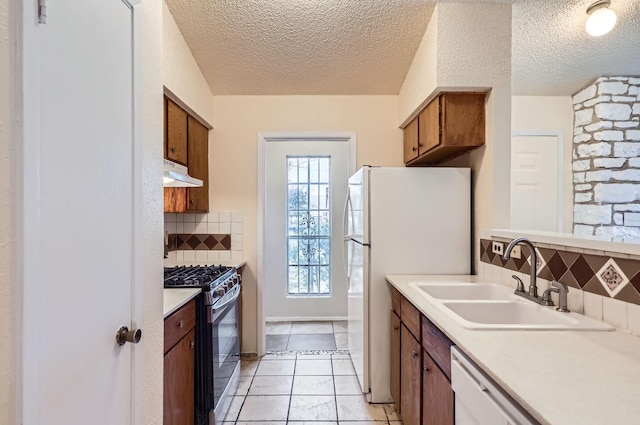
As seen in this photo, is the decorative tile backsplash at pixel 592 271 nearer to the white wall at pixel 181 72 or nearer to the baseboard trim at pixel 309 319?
the white wall at pixel 181 72

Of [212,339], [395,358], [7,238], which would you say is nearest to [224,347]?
[212,339]

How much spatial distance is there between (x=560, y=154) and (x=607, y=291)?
2.43m

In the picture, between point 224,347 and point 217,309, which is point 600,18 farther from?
point 224,347

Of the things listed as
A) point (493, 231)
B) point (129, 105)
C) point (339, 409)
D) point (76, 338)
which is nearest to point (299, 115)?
point (493, 231)

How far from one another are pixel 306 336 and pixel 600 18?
11.4 ft

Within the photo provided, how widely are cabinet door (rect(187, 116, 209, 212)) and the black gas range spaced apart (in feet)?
2.01

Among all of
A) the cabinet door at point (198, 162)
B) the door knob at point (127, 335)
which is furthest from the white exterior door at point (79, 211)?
the cabinet door at point (198, 162)

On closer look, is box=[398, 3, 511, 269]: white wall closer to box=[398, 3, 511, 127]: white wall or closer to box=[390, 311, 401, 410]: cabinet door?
box=[398, 3, 511, 127]: white wall

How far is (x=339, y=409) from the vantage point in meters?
2.25

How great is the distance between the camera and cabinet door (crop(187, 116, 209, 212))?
105 inches

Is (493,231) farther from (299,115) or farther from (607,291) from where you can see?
(299,115)

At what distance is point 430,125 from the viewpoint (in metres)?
2.29

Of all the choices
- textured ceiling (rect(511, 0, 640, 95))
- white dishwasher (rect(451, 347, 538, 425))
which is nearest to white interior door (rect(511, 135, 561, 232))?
textured ceiling (rect(511, 0, 640, 95))

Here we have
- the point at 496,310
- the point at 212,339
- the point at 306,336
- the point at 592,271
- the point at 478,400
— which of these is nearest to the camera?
the point at 478,400
